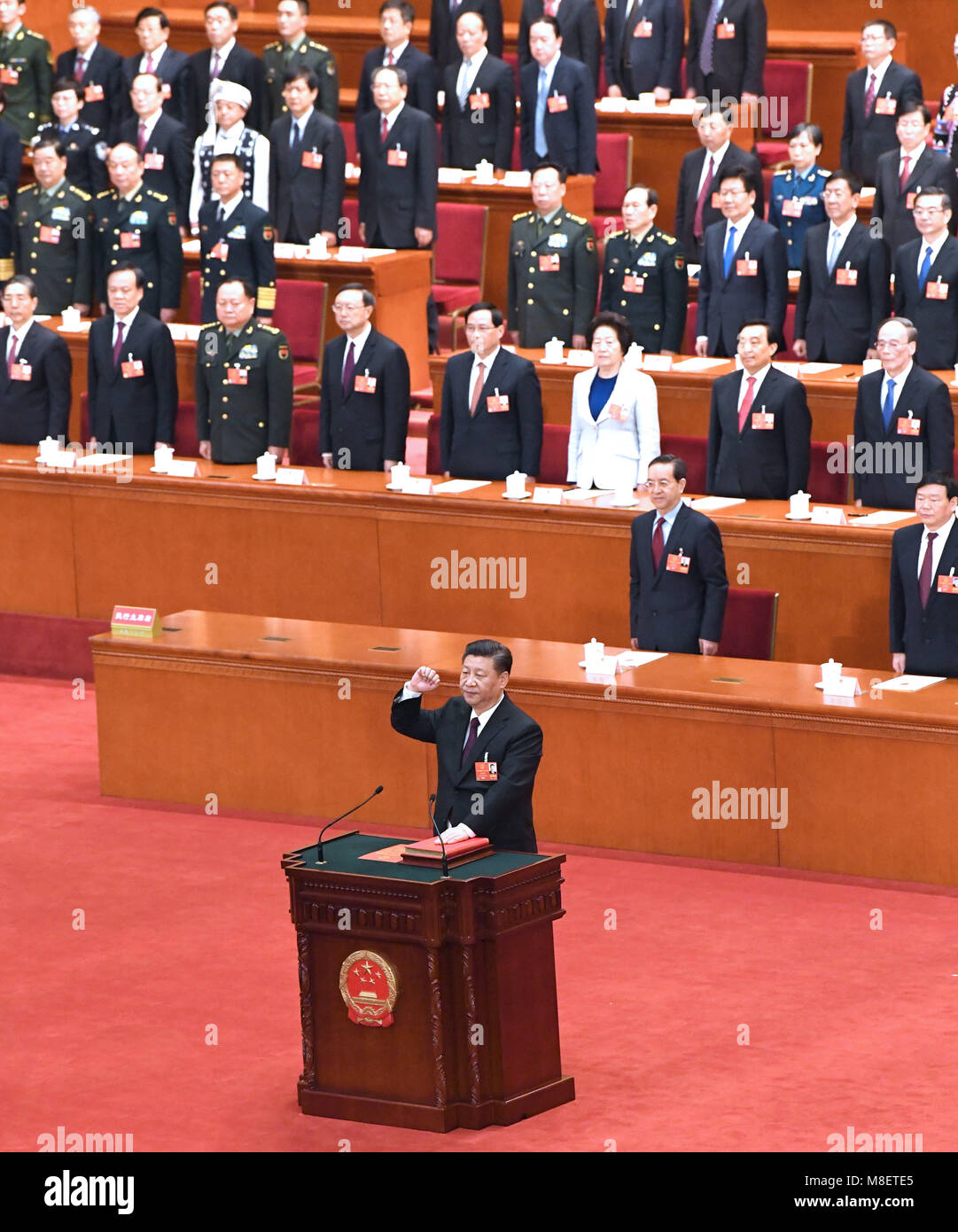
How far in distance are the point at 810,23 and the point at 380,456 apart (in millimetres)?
5910

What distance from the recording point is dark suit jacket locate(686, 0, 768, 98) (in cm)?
1199

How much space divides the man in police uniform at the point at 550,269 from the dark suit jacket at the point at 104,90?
3098 millimetres

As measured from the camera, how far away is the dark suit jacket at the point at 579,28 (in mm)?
12242

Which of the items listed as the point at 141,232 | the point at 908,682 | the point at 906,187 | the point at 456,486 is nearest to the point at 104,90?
the point at 141,232

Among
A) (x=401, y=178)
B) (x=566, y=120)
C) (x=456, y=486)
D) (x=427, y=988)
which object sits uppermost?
(x=566, y=120)

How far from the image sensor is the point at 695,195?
1099 centimetres

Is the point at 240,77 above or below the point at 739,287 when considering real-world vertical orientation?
above

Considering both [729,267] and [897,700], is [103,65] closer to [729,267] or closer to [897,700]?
[729,267]

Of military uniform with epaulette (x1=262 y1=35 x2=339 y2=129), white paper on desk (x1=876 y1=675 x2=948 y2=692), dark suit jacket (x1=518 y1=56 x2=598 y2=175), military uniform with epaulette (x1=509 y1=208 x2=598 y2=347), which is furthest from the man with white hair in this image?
white paper on desk (x1=876 y1=675 x2=948 y2=692)

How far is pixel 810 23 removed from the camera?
46.1ft

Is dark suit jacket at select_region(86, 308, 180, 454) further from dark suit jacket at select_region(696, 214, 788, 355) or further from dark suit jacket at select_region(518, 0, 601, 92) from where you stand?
→ dark suit jacket at select_region(518, 0, 601, 92)

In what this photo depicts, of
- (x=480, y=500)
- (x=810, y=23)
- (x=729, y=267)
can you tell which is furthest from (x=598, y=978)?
(x=810, y=23)

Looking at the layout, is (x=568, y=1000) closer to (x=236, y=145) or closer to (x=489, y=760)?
(x=489, y=760)

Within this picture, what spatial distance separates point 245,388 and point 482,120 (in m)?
3.14
